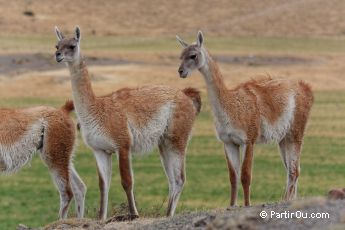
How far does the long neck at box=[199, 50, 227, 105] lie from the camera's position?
1258 cm

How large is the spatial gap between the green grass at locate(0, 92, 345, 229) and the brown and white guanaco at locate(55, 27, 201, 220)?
0.89 metres

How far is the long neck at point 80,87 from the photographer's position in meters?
12.3

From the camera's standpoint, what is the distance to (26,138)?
1277cm

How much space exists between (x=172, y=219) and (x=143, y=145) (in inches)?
92.7

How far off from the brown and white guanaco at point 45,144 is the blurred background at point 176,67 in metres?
0.86

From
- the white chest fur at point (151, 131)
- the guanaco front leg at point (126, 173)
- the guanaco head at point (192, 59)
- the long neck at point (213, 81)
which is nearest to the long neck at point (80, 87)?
the white chest fur at point (151, 131)

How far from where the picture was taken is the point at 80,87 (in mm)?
12305

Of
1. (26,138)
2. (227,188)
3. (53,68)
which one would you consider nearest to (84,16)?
(53,68)

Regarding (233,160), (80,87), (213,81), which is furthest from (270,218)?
(80,87)

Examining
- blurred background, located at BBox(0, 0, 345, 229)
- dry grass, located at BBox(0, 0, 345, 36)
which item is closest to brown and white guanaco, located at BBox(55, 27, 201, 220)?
blurred background, located at BBox(0, 0, 345, 229)

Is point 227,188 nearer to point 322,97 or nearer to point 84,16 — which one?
point 322,97

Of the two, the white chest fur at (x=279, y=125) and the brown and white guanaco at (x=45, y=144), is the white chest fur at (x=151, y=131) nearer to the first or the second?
the brown and white guanaco at (x=45, y=144)

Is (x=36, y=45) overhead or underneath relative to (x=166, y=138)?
overhead

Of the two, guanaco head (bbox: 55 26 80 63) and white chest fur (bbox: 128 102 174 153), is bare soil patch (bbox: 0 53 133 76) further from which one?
guanaco head (bbox: 55 26 80 63)
